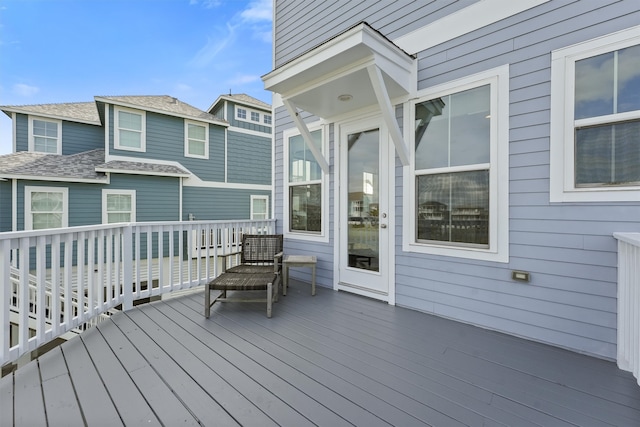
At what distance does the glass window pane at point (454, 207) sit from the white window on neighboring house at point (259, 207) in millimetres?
8639

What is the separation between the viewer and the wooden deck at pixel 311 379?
1.53m

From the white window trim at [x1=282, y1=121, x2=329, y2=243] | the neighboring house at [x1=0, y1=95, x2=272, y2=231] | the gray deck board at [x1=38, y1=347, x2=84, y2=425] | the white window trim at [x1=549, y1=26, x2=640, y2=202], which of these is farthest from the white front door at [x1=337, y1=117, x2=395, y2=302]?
the neighboring house at [x1=0, y1=95, x2=272, y2=231]

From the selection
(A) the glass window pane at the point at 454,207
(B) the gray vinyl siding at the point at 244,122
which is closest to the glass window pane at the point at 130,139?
(B) the gray vinyl siding at the point at 244,122

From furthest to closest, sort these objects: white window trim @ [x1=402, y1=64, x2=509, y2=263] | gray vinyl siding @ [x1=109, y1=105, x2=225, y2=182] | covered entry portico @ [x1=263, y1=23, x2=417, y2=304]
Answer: gray vinyl siding @ [x1=109, y1=105, x2=225, y2=182] < covered entry portico @ [x1=263, y1=23, x2=417, y2=304] < white window trim @ [x1=402, y1=64, x2=509, y2=263]

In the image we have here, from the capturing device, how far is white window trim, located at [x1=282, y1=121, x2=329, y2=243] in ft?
13.4

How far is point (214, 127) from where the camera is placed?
33.0ft

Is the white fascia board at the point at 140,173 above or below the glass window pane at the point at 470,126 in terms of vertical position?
above

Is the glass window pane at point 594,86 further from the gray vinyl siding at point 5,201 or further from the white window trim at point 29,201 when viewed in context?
the gray vinyl siding at point 5,201

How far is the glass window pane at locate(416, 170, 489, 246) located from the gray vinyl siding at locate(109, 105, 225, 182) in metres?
8.52

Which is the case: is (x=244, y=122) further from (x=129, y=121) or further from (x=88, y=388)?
(x=88, y=388)

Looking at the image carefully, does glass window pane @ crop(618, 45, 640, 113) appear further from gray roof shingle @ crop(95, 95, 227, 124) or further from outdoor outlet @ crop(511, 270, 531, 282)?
gray roof shingle @ crop(95, 95, 227, 124)

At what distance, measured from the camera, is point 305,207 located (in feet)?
14.5

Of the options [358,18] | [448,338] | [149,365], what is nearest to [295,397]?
[149,365]

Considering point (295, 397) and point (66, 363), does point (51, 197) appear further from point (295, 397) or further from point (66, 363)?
point (295, 397)
